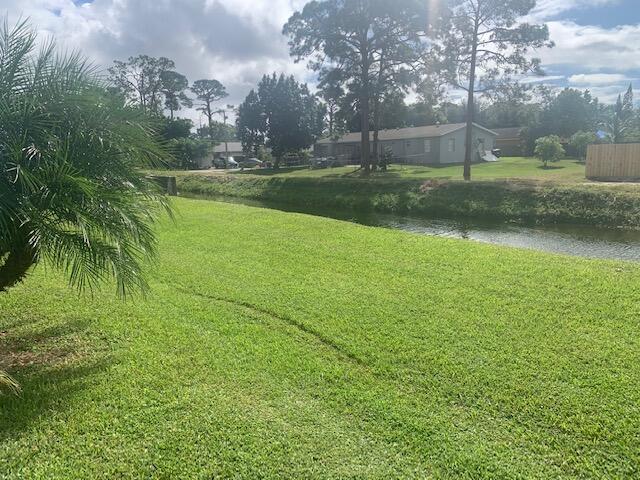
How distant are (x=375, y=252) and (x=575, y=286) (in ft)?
10.3

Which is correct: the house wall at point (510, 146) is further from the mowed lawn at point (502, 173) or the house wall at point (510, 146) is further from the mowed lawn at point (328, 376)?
the mowed lawn at point (328, 376)

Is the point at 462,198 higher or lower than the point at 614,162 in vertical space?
lower

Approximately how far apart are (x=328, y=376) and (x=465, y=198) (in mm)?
16994

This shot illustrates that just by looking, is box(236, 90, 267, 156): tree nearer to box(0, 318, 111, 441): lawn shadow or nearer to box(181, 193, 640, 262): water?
box(181, 193, 640, 262): water

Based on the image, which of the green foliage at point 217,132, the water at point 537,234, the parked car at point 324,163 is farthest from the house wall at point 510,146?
the green foliage at point 217,132

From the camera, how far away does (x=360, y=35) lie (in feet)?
85.5

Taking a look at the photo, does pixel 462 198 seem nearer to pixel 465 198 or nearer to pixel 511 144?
pixel 465 198

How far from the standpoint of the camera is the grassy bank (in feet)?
53.2

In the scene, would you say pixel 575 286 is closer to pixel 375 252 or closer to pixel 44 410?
pixel 375 252

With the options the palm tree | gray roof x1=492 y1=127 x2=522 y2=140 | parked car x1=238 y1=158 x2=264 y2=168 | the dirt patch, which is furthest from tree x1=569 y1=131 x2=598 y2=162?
the dirt patch

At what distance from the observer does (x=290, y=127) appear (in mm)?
42812

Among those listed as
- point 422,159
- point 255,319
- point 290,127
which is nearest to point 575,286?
point 255,319

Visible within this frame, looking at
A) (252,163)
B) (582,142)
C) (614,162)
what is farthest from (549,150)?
(252,163)

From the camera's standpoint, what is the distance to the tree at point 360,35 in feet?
80.1
